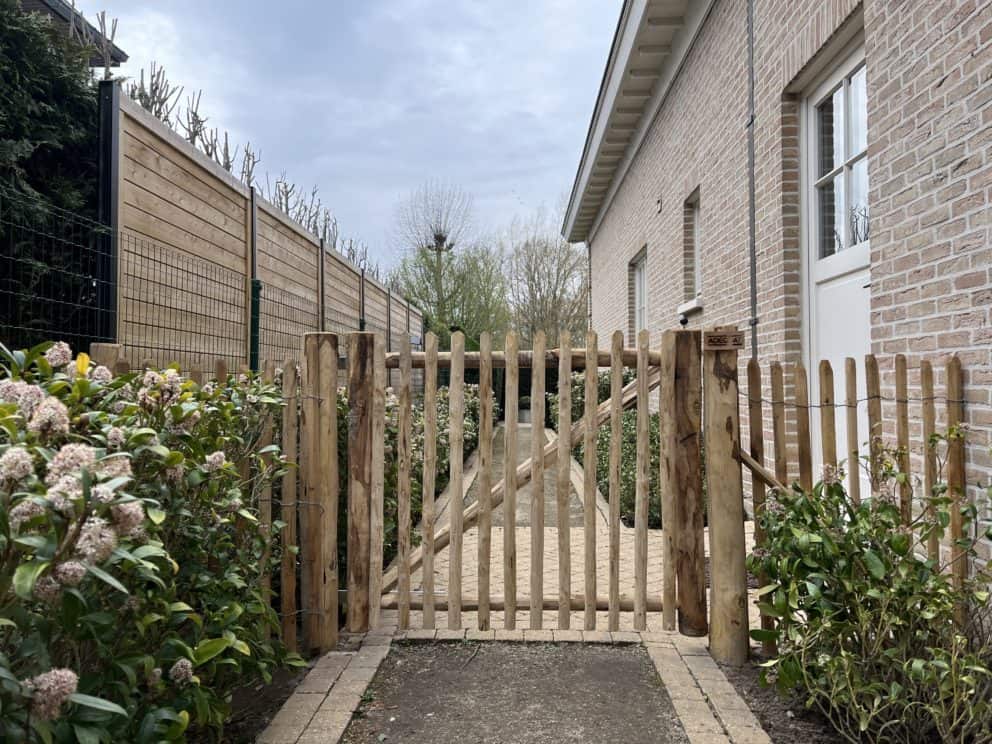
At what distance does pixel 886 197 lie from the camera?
3.58m

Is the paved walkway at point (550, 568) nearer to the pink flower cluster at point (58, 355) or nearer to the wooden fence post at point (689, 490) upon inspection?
the wooden fence post at point (689, 490)

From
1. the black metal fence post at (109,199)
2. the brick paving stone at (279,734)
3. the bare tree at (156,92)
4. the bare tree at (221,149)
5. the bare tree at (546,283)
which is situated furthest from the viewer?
the bare tree at (546,283)

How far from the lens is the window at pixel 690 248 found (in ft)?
26.1

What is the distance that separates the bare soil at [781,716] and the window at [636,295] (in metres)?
8.47

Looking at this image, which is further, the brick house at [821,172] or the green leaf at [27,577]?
the brick house at [821,172]

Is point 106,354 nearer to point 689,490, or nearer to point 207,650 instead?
point 207,650

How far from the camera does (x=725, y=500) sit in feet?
10.8

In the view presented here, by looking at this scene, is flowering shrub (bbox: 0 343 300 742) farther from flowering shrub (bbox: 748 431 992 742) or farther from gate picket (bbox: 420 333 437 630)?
flowering shrub (bbox: 748 431 992 742)

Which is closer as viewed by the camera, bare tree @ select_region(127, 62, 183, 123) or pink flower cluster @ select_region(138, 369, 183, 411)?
pink flower cluster @ select_region(138, 369, 183, 411)

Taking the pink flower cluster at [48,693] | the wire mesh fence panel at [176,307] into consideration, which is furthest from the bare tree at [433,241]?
the pink flower cluster at [48,693]

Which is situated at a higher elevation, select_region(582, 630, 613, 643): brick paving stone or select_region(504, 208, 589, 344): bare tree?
select_region(504, 208, 589, 344): bare tree

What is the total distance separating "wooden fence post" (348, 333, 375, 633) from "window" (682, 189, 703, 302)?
5.27m

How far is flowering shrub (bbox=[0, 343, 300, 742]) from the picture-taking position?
1380 millimetres

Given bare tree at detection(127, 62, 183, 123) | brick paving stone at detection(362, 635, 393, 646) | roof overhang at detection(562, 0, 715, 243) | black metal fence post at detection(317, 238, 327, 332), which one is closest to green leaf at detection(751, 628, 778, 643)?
brick paving stone at detection(362, 635, 393, 646)
